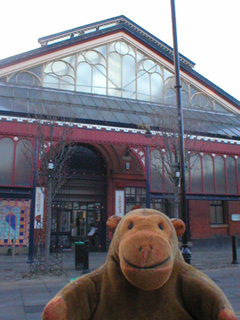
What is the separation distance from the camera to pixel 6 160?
498 inches

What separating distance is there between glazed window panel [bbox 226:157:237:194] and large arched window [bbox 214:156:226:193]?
1.06ft

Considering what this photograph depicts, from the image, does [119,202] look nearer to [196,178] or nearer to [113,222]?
[196,178]

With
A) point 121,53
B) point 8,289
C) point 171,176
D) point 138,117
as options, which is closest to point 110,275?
point 8,289

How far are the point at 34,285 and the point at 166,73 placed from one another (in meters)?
16.7

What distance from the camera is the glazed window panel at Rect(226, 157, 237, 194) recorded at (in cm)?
1605

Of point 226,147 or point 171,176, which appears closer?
point 171,176

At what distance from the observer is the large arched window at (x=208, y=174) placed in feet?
50.9

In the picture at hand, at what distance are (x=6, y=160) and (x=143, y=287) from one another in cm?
1160

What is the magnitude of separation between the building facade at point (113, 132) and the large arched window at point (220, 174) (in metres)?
0.05

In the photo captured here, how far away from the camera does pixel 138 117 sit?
16734 mm

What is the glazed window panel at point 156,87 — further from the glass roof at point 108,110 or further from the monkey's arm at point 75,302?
the monkey's arm at point 75,302

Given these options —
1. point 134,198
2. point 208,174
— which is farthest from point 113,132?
point 208,174

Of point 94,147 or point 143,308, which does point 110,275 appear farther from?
point 94,147

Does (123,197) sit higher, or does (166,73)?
(166,73)
